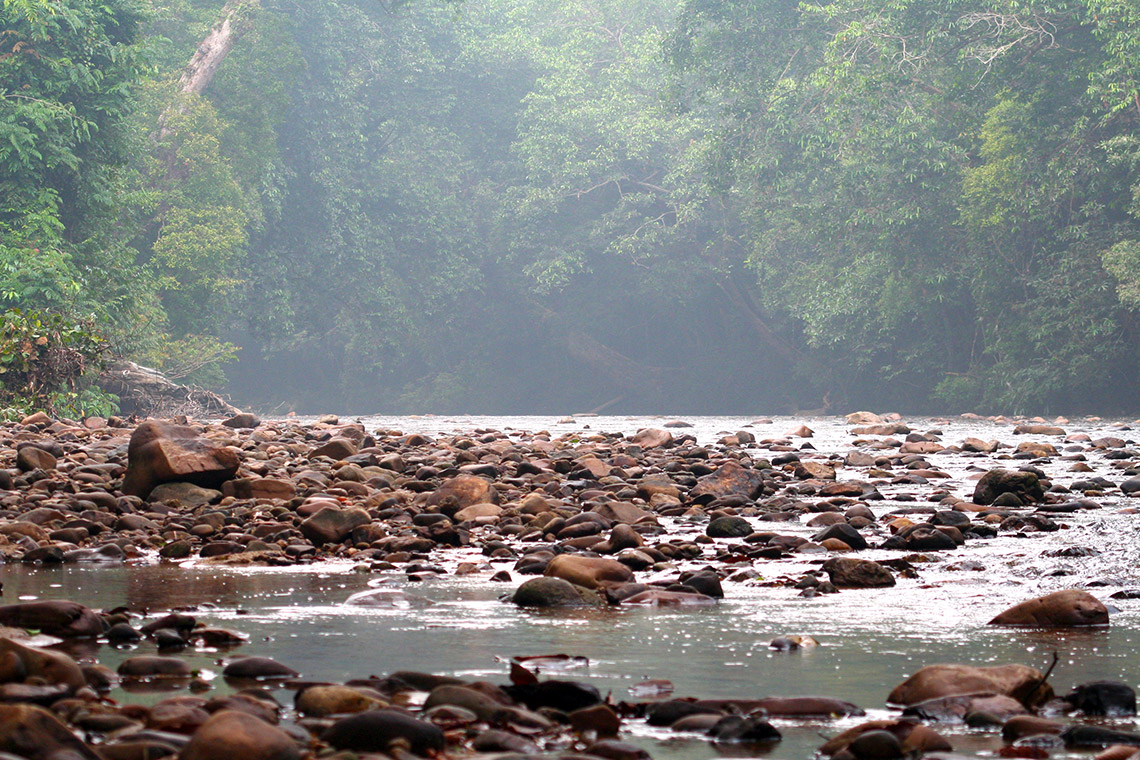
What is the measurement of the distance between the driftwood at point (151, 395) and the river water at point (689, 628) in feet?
37.2

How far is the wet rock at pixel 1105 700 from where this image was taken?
1.75 m

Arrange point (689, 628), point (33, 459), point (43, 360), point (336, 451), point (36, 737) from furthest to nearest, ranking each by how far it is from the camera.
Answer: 1. point (43, 360)
2. point (336, 451)
3. point (33, 459)
4. point (689, 628)
5. point (36, 737)

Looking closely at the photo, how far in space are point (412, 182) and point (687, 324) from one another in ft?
23.4

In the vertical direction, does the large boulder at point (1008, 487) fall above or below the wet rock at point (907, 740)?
above

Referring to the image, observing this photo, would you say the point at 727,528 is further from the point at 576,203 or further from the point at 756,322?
the point at 576,203

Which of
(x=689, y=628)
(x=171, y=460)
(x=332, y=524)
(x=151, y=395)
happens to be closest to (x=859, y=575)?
(x=689, y=628)

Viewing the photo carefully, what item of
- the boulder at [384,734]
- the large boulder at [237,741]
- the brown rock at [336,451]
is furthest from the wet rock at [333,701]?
the brown rock at [336,451]

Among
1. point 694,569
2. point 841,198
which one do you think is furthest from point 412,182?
point 694,569

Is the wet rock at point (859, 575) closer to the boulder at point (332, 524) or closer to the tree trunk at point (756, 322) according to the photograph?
the boulder at point (332, 524)

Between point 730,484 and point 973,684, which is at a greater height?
point 730,484

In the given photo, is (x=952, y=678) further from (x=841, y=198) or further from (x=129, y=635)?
(x=841, y=198)

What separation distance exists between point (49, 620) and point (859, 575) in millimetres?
2021

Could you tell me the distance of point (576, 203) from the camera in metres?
26.0

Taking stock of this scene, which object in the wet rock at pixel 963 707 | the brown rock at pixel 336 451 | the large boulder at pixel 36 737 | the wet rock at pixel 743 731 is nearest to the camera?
the large boulder at pixel 36 737
